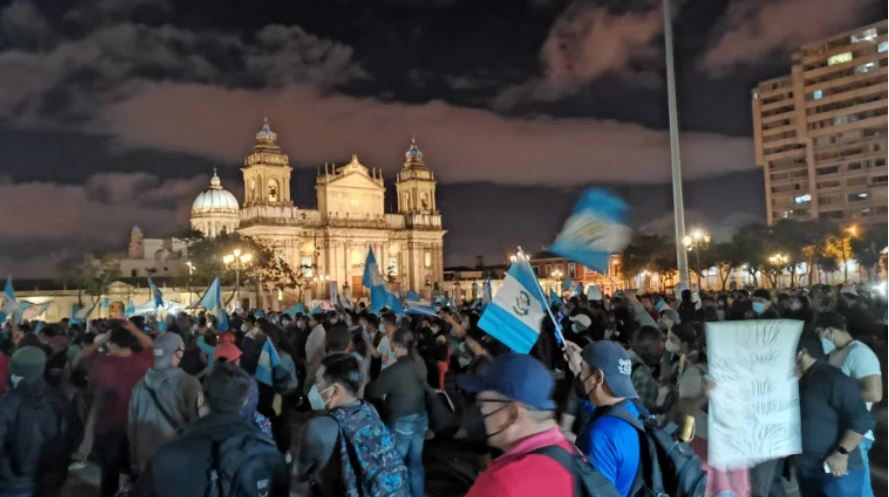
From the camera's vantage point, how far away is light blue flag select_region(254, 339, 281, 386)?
8.80 m

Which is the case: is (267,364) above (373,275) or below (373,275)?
below

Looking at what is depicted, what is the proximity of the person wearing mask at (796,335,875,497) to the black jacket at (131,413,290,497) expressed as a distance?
3567 mm

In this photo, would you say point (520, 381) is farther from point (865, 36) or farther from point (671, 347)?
point (865, 36)

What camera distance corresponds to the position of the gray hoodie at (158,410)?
5.80m

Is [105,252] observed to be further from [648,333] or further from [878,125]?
[878,125]

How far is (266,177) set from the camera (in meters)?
97.4

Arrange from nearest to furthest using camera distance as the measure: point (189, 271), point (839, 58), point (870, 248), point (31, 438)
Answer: point (31, 438) → point (870, 248) → point (189, 271) → point (839, 58)

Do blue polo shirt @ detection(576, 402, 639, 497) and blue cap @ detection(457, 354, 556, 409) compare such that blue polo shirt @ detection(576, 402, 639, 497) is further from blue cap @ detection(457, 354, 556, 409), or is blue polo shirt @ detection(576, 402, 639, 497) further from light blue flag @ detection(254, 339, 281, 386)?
light blue flag @ detection(254, 339, 281, 386)

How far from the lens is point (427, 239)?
110 meters

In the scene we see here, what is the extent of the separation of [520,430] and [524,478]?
0.33 metres

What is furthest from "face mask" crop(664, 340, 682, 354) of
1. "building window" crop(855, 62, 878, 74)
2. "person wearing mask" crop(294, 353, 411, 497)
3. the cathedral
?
"building window" crop(855, 62, 878, 74)

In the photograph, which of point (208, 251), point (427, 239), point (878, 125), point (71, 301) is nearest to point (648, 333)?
point (71, 301)

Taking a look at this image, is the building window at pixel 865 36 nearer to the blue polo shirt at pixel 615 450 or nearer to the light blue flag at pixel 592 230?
the light blue flag at pixel 592 230

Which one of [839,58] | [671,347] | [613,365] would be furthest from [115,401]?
[839,58]
